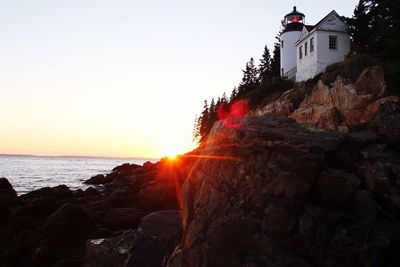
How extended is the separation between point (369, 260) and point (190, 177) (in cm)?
366

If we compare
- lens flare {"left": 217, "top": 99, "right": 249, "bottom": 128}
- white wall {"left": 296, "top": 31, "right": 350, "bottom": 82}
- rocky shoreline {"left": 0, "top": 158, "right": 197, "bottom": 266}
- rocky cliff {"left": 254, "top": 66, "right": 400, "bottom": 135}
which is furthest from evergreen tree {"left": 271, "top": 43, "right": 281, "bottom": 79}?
rocky shoreline {"left": 0, "top": 158, "right": 197, "bottom": 266}

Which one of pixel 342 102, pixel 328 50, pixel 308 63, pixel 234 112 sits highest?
pixel 328 50

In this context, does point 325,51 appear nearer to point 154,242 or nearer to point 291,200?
point 154,242

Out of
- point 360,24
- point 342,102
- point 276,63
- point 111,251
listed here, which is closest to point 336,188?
point 111,251

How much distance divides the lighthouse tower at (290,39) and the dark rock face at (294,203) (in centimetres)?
3814

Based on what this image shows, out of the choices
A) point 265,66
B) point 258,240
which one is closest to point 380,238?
point 258,240

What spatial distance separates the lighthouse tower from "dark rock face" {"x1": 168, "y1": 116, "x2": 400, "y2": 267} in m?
38.1

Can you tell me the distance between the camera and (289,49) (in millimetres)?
44344

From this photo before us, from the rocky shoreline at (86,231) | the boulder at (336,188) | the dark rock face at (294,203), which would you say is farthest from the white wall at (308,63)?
the boulder at (336,188)

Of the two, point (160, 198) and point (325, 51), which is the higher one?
point (325, 51)

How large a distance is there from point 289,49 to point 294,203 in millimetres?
41270

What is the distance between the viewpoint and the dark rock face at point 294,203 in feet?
17.3

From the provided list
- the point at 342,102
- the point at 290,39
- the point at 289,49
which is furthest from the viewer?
the point at 289,49

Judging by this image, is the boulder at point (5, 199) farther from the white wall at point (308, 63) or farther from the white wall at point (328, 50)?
the white wall at point (328, 50)
